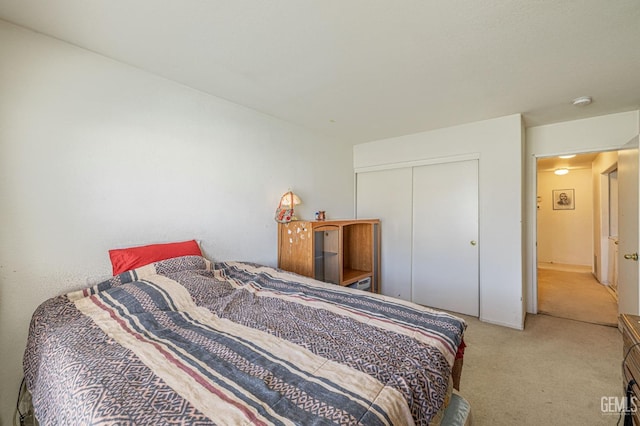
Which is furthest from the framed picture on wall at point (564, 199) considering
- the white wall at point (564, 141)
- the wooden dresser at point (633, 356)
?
the wooden dresser at point (633, 356)

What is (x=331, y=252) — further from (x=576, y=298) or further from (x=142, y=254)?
(x=576, y=298)

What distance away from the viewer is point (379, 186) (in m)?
4.04

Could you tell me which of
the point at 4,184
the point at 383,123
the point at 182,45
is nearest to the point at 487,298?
the point at 383,123

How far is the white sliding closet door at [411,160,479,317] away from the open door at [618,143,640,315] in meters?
1.25

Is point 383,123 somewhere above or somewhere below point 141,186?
above

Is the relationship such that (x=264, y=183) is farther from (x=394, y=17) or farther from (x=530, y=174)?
(x=530, y=174)

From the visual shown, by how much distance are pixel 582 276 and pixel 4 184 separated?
7.87m

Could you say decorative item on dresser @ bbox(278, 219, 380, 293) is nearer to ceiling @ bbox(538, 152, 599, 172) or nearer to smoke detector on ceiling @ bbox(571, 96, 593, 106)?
smoke detector on ceiling @ bbox(571, 96, 593, 106)

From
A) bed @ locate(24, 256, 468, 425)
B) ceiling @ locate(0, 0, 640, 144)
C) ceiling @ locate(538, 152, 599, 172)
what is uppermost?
ceiling @ locate(0, 0, 640, 144)

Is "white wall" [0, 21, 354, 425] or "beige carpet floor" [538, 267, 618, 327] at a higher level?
"white wall" [0, 21, 354, 425]

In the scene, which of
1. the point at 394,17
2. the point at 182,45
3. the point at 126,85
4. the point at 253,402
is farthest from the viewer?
the point at 126,85

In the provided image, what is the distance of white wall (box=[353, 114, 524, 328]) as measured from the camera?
2.91 metres

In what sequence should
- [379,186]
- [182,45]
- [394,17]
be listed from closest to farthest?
[394,17], [182,45], [379,186]

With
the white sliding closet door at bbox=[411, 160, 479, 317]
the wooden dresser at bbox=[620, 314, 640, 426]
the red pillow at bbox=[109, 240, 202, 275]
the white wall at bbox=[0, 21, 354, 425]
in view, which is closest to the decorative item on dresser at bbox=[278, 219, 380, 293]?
the white wall at bbox=[0, 21, 354, 425]
